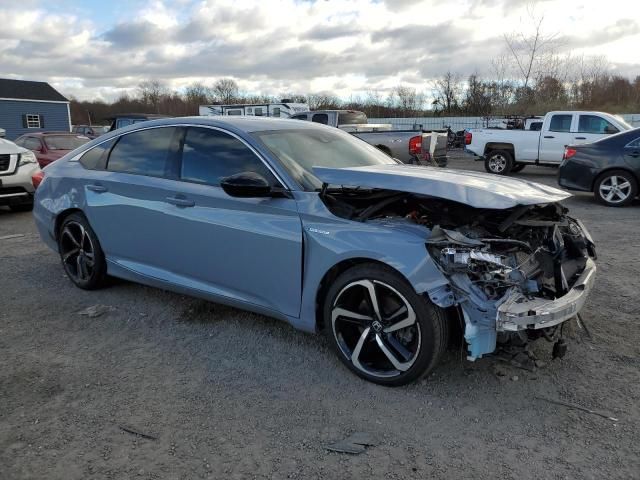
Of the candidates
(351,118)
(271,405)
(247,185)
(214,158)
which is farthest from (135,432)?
(351,118)

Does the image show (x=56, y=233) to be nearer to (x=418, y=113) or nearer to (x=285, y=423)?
(x=285, y=423)

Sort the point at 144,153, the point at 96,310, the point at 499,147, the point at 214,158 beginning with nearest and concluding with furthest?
the point at 214,158, the point at 144,153, the point at 96,310, the point at 499,147

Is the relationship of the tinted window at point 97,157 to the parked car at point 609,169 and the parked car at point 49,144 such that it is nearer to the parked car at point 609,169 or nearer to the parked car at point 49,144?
the parked car at point 49,144

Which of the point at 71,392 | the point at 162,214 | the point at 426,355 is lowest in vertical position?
the point at 71,392

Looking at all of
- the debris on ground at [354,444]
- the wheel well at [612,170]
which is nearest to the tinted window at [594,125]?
the wheel well at [612,170]

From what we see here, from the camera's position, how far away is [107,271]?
193 inches

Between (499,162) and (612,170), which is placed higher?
(612,170)

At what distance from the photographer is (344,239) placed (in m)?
3.25

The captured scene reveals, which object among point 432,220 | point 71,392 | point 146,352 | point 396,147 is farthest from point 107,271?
point 396,147

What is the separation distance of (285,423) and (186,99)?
67908 millimetres

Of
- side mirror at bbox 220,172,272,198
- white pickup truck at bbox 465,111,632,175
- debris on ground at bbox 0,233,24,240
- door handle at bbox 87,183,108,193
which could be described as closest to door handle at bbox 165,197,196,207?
side mirror at bbox 220,172,272,198

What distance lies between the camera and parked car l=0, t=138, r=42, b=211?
924cm

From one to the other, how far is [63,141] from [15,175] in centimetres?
452

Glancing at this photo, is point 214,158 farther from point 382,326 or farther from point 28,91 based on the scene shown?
point 28,91
